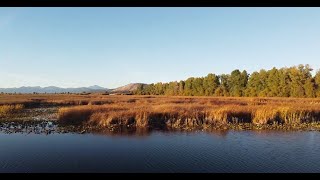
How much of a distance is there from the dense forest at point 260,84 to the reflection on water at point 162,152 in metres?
43.3

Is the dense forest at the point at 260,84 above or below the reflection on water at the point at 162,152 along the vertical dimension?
above

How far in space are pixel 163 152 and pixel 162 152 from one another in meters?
0.04

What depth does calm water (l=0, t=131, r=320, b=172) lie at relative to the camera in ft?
37.7

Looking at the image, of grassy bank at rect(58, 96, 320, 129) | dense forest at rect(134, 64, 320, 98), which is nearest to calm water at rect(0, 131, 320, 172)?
grassy bank at rect(58, 96, 320, 129)

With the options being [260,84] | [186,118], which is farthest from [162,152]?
[260,84]

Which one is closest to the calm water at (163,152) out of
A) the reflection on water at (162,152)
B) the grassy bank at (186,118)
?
the reflection on water at (162,152)

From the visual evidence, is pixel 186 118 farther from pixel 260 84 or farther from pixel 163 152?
pixel 260 84

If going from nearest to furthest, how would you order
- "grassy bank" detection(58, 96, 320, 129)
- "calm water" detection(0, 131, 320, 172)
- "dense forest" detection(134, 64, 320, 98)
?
"calm water" detection(0, 131, 320, 172)
"grassy bank" detection(58, 96, 320, 129)
"dense forest" detection(134, 64, 320, 98)

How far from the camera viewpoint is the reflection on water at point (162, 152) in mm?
11516

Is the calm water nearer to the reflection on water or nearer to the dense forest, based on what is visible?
the reflection on water

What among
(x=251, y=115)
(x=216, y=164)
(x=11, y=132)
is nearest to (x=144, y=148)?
(x=216, y=164)

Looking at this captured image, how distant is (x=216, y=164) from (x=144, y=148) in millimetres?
3922

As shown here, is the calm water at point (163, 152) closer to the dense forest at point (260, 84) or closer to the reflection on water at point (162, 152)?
the reflection on water at point (162, 152)
